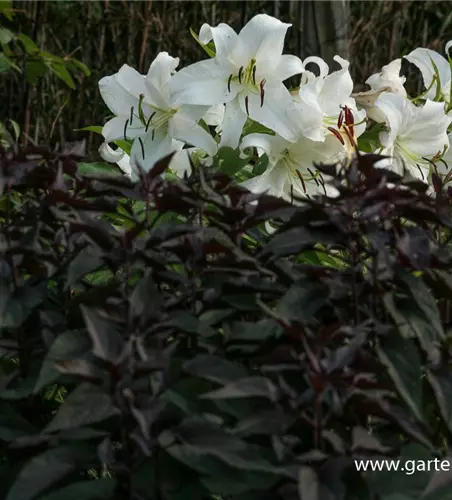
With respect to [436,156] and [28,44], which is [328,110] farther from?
[28,44]

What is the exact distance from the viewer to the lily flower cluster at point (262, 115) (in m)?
1.36

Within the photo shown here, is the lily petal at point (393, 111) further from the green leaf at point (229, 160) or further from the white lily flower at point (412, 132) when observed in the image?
the green leaf at point (229, 160)

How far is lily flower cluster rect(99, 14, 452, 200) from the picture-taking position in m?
1.36

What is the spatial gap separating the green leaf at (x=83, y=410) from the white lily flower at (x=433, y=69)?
101 cm

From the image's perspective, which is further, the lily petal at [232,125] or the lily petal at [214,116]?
the lily petal at [214,116]

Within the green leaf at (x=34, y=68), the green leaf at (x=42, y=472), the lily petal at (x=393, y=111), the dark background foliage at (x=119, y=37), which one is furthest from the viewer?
the dark background foliage at (x=119, y=37)

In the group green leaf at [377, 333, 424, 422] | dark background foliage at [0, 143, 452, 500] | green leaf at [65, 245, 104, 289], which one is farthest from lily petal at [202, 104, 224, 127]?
green leaf at [377, 333, 424, 422]

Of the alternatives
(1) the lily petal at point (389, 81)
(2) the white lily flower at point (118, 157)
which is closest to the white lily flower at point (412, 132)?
(1) the lily petal at point (389, 81)

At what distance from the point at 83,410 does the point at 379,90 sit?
0.98m

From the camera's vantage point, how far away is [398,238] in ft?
3.12

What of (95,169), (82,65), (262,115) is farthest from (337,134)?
(82,65)

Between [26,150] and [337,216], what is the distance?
391mm

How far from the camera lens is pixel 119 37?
4.53 metres

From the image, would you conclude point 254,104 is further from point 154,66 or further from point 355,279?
point 355,279
